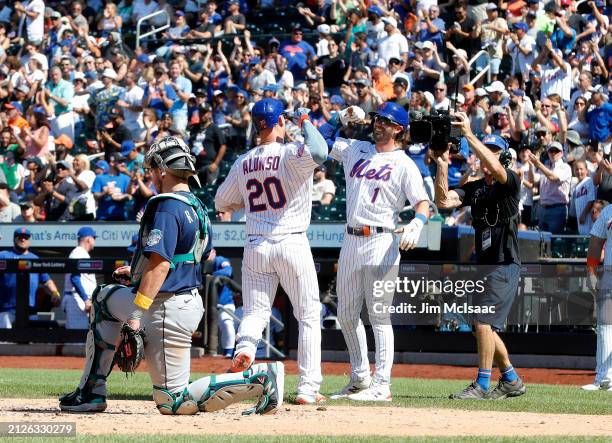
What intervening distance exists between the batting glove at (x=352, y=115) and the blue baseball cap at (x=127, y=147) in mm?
11974

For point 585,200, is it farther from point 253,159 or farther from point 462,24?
point 253,159

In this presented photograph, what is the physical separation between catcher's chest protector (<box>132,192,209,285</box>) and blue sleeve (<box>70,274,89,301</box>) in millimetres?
9528

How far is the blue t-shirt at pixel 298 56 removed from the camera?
21.8 m

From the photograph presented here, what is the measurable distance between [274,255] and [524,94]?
10.8 m

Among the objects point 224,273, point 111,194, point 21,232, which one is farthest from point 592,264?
point 111,194

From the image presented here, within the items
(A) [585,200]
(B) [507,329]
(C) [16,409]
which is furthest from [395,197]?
(A) [585,200]

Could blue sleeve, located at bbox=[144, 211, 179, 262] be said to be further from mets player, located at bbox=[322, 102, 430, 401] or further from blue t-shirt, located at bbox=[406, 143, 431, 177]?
blue t-shirt, located at bbox=[406, 143, 431, 177]

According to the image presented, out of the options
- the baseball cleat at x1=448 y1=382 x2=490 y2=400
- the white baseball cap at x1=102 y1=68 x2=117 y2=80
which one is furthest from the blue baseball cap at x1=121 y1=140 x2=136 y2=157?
the baseball cleat at x1=448 y1=382 x2=490 y2=400

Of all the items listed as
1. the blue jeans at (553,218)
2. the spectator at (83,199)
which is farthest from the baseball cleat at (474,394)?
the spectator at (83,199)

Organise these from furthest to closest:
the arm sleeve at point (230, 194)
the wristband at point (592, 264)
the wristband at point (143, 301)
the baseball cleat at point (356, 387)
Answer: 1. the wristband at point (592, 264)
2. the baseball cleat at point (356, 387)
3. the arm sleeve at point (230, 194)
4. the wristband at point (143, 301)

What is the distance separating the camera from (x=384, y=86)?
741 inches

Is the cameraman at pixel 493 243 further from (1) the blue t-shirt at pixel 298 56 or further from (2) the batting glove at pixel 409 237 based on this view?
(1) the blue t-shirt at pixel 298 56

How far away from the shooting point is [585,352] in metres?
14.5

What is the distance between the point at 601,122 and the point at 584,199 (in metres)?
1.69
